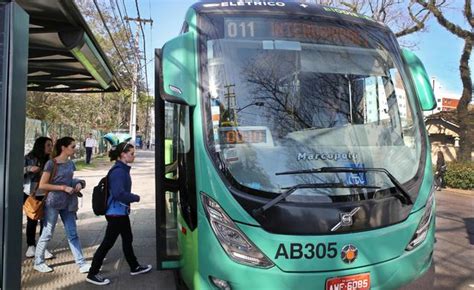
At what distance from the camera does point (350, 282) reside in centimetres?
305

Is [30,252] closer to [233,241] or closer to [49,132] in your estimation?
[233,241]

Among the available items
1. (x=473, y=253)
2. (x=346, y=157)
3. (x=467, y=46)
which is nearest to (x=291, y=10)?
(x=346, y=157)

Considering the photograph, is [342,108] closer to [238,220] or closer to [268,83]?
[268,83]

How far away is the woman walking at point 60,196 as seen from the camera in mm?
4922

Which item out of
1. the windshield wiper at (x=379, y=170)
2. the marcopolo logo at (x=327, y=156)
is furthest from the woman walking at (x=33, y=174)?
the windshield wiper at (x=379, y=170)

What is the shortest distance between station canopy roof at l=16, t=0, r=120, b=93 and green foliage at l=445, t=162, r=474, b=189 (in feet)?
48.2

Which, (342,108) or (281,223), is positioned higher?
(342,108)

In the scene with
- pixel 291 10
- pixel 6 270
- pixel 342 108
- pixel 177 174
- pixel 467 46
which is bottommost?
pixel 6 270

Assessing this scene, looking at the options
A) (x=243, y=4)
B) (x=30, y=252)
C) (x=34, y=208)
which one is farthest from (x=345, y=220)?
(x=30, y=252)

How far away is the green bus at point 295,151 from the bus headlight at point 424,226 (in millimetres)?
16

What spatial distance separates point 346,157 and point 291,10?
133 centimetres

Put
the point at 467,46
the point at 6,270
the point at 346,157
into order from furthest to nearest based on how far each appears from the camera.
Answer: the point at 467,46, the point at 346,157, the point at 6,270

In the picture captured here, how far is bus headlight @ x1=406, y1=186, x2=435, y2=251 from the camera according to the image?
3.35 meters

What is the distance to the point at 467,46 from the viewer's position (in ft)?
63.0
